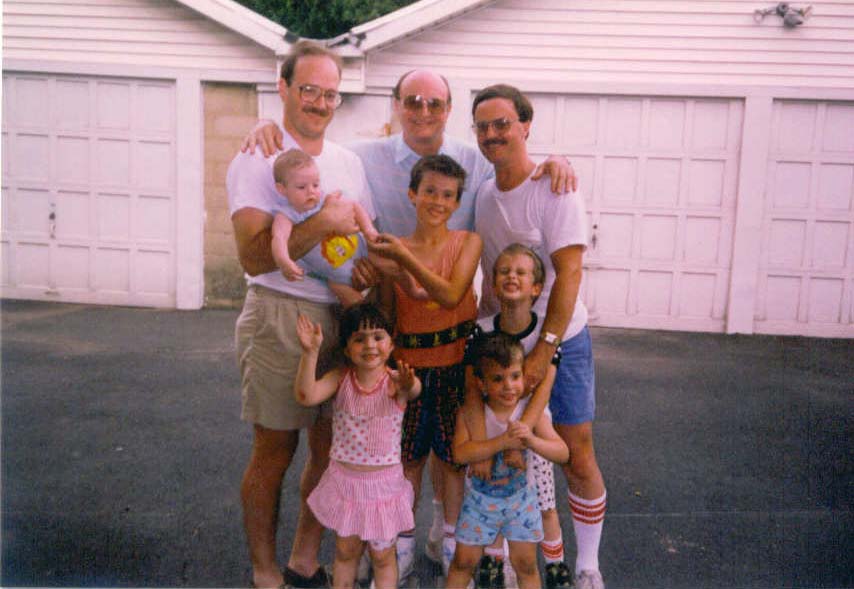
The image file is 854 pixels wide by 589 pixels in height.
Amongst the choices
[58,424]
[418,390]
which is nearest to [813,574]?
[418,390]

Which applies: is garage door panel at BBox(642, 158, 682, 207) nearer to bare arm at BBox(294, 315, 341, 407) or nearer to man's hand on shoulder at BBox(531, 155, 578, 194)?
man's hand on shoulder at BBox(531, 155, 578, 194)

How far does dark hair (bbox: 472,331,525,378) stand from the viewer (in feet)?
8.03

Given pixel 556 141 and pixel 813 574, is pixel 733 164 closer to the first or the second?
pixel 556 141

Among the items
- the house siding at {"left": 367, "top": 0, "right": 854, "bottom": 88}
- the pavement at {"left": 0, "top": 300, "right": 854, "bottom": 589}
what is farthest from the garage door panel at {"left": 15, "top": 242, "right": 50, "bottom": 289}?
the house siding at {"left": 367, "top": 0, "right": 854, "bottom": 88}

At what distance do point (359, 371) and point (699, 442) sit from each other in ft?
9.59

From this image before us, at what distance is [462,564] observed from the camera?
2.55 m

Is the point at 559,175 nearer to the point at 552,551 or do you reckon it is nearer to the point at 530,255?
the point at 530,255

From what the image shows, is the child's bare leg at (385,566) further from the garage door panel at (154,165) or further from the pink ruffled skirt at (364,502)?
the garage door panel at (154,165)

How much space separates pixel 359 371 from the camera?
255 centimetres

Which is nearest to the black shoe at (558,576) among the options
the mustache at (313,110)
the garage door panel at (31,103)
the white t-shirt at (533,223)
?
the white t-shirt at (533,223)

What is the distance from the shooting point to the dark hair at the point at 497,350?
245 cm

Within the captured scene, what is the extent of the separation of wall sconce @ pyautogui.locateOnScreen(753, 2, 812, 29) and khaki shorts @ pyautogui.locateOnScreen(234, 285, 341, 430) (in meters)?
6.79

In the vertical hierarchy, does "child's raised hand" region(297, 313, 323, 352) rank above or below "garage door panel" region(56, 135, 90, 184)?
below

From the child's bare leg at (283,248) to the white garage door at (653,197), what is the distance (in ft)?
19.7
